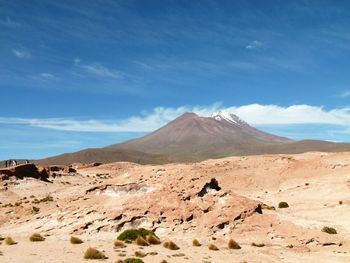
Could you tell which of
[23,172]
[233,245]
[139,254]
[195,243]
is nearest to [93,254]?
[139,254]

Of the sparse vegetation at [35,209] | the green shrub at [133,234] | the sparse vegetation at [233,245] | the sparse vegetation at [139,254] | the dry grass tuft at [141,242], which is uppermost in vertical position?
the sparse vegetation at [35,209]

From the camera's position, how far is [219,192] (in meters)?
34.4

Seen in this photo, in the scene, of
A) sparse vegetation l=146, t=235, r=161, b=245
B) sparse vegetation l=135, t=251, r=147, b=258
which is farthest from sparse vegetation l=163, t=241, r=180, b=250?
sparse vegetation l=135, t=251, r=147, b=258

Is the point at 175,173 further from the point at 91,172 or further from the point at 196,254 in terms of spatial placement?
the point at 91,172

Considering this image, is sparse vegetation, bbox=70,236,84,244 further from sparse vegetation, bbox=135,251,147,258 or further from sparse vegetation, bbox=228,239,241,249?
sparse vegetation, bbox=228,239,241,249

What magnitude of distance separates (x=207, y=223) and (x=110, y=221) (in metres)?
6.73

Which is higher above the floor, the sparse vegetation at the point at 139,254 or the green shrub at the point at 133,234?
the green shrub at the point at 133,234

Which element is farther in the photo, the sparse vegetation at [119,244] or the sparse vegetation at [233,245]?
the sparse vegetation at [233,245]

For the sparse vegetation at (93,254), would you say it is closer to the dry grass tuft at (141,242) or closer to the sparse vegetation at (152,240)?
the dry grass tuft at (141,242)

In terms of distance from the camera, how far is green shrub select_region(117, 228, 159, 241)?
97.8 ft

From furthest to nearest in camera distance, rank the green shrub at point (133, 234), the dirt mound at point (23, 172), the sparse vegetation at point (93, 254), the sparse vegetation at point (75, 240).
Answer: the dirt mound at point (23, 172), the green shrub at point (133, 234), the sparse vegetation at point (75, 240), the sparse vegetation at point (93, 254)

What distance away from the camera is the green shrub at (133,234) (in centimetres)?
2980

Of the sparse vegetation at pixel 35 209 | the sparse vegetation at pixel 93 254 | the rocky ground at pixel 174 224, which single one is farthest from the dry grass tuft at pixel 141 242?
the sparse vegetation at pixel 35 209

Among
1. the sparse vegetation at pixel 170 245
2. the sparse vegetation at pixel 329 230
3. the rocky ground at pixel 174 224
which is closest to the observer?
the rocky ground at pixel 174 224
